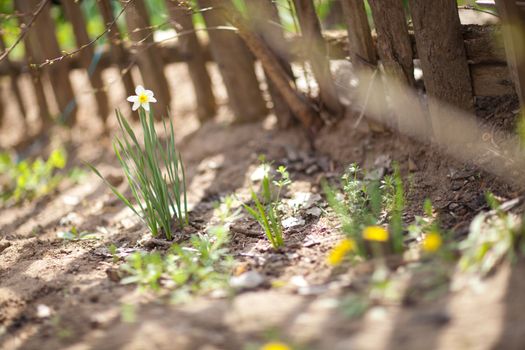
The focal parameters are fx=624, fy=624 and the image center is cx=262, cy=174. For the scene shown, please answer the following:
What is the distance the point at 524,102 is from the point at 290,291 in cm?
116

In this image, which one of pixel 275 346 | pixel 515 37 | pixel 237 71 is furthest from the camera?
pixel 237 71

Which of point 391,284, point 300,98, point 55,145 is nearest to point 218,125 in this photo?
point 300,98

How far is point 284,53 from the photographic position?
3432 millimetres

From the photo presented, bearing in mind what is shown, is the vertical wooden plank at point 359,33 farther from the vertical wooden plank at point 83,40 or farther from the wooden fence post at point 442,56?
the vertical wooden plank at point 83,40

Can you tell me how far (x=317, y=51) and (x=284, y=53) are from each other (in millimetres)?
230

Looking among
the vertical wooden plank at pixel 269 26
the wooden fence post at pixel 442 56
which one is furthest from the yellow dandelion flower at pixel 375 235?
the vertical wooden plank at pixel 269 26

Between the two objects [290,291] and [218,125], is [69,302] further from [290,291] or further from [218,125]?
[218,125]

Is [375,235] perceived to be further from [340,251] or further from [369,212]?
[369,212]

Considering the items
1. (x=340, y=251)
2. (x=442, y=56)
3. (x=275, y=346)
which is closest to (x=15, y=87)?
(x=442, y=56)

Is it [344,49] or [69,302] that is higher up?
[344,49]

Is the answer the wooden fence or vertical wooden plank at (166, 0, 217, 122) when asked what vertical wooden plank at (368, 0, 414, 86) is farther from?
vertical wooden plank at (166, 0, 217, 122)

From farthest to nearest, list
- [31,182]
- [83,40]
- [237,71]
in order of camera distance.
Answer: [83,40]
[31,182]
[237,71]

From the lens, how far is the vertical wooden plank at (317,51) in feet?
10.5

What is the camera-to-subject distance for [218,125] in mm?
4164
